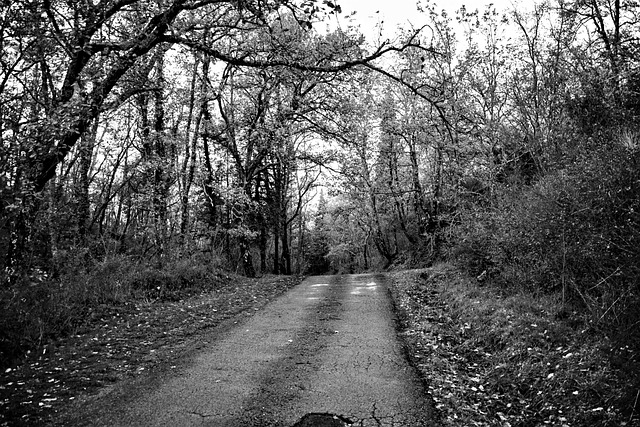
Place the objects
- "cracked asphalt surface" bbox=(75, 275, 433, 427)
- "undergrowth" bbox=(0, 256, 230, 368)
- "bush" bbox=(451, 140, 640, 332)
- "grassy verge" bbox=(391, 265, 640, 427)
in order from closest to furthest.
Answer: "grassy verge" bbox=(391, 265, 640, 427)
"cracked asphalt surface" bbox=(75, 275, 433, 427)
"bush" bbox=(451, 140, 640, 332)
"undergrowth" bbox=(0, 256, 230, 368)

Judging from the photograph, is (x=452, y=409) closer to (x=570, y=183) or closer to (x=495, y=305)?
(x=495, y=305)

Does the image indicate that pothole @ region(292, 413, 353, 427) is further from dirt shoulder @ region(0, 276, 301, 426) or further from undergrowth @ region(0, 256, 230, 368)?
undergrowth @ region(0, 256, 230, 368)

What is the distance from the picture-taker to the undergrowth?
19.4 feet

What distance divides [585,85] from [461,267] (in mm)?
5139

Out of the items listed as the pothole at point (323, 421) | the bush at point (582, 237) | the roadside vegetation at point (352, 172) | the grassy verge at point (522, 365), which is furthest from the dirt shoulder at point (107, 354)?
the bush at point (582, 237)

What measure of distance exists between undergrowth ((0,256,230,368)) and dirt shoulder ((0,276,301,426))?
0.77 ft

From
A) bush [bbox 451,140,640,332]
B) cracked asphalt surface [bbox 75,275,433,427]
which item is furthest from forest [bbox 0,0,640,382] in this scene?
cracked asphalt surface [bbox 75,275,433,427]

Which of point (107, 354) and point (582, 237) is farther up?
point (582, 237)

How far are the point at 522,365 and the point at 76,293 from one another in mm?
7663

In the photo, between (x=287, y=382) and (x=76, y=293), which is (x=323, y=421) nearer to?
(x=287, y=382)

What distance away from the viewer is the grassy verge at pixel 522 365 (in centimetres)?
419

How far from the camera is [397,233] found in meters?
30.4

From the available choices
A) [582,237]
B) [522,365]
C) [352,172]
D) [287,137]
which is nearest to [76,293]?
[522,365]

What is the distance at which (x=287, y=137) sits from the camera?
55.3 feet
